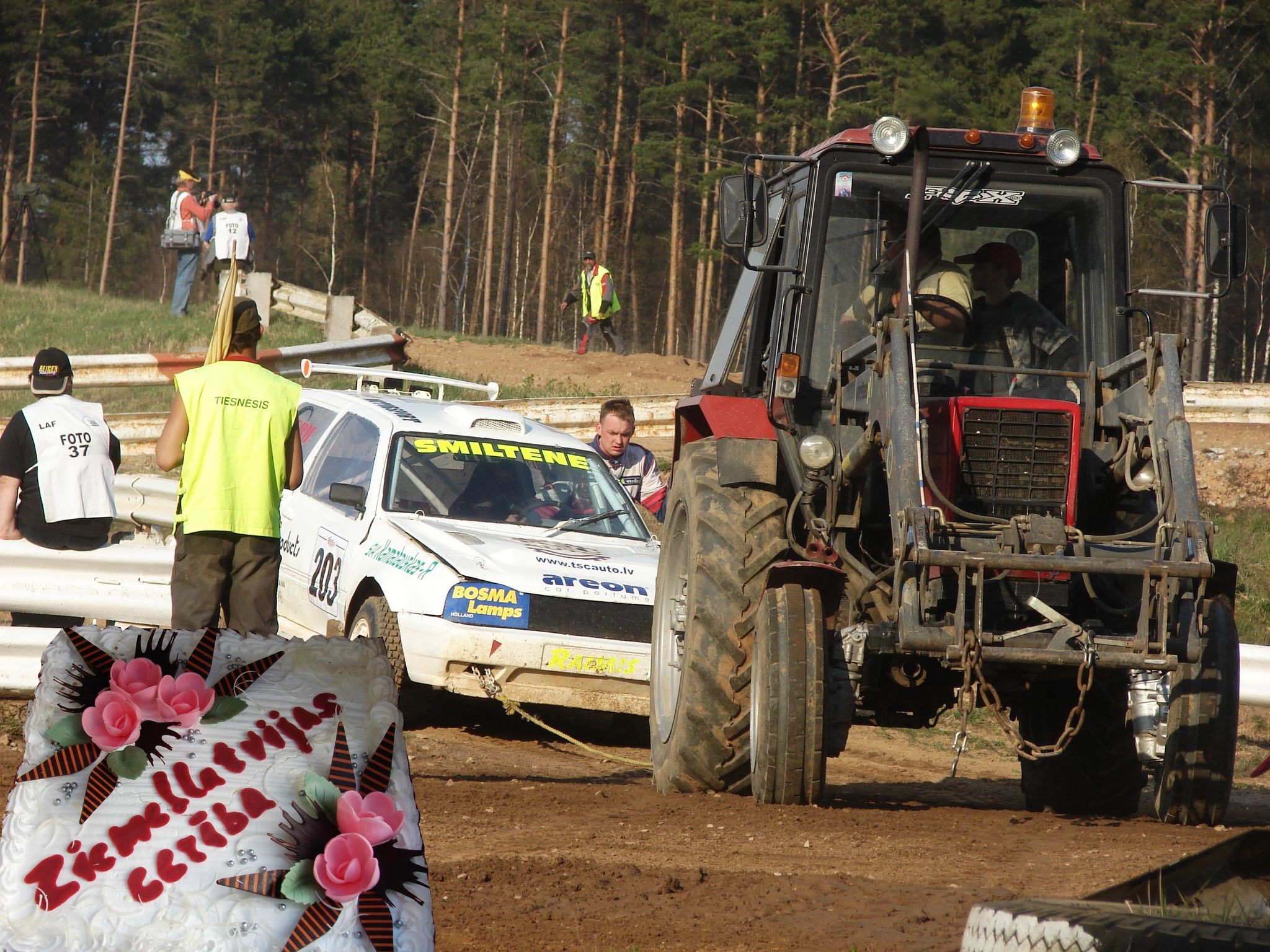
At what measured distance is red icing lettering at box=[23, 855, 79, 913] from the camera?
2729 millimetres

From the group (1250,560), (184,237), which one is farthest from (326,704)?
(184,237)

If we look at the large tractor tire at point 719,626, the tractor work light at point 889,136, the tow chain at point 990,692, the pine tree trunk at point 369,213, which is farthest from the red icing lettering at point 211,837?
the pine tree trunk at point 369,213

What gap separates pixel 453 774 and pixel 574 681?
113 cm

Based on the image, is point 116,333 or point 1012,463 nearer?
point 1012,463

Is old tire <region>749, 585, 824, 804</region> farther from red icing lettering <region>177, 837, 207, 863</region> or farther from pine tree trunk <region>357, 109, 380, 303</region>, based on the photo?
pine tree trunk <region>357, 109, 380, 303</region>

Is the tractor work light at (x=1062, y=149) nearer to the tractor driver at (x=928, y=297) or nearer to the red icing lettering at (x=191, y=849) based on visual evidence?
the tractor driver at (x=928, y=297)

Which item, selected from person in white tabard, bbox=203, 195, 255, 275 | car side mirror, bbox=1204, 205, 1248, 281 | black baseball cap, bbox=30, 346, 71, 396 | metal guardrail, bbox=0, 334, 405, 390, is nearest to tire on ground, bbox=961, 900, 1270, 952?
car side mirror, bbox=1204, 205, 1248, 281

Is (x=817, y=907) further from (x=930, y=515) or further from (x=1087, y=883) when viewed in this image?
(x=930, y=515)

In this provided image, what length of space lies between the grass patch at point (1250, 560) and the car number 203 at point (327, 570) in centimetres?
733

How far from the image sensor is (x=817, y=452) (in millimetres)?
6051

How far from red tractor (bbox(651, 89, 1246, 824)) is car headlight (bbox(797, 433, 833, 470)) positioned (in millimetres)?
18

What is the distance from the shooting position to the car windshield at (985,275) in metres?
6.30

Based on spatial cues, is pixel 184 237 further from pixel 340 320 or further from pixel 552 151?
pixel 552 151

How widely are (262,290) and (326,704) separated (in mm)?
21184
